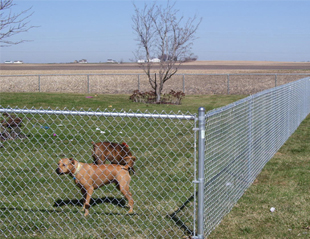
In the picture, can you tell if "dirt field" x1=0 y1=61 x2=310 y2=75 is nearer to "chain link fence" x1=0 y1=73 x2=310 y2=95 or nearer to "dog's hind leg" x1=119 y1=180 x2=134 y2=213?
"chain link fence" x1=0 y1=73 x2=310 y2=95

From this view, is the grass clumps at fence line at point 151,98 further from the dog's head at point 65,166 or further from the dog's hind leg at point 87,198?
the dog's head at point 65,166

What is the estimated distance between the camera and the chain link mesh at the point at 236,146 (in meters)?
4.49

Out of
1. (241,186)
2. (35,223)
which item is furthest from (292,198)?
(35,223)

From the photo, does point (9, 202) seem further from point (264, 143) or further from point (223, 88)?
point (223, 88)

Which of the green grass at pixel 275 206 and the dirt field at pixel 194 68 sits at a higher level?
the dirt field at pixel 194 68

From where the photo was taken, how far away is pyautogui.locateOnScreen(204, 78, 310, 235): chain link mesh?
4.49 metres

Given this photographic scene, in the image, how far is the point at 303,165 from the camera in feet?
24.7

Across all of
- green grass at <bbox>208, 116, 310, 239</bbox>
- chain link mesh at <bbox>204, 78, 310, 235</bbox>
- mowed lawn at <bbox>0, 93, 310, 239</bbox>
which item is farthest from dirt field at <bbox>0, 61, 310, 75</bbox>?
green grass at <bbox>208, 116, 310, 239</bbox>

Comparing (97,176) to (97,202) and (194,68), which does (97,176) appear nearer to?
(97,202)

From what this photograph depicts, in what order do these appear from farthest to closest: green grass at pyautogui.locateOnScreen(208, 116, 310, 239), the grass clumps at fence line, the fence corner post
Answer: the grass clumps at fence line
green grass at pyautogui.locateOnScreen(208, 116, 310, 239)
the fence corner post

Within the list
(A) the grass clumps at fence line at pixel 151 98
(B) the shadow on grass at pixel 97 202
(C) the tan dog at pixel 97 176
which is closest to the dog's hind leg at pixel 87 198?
(C) the tan dog at pixel 97 176

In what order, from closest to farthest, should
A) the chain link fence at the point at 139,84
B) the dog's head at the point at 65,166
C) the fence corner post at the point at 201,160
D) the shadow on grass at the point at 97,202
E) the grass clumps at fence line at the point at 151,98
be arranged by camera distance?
the fence corner post at the point at 201,160
the dog's head at the point at 65,166
the shadow on grass at the point at 97,202
the grass clumps at fence line at the point at 151,98
the chain link fence at the point at 139,84

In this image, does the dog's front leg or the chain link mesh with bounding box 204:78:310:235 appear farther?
the dog's front leg

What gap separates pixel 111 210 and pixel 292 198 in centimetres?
248
